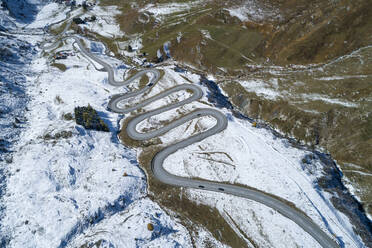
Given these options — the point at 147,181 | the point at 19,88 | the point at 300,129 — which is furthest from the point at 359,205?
the point at 19,88

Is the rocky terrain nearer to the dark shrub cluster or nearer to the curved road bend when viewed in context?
the curved road bend

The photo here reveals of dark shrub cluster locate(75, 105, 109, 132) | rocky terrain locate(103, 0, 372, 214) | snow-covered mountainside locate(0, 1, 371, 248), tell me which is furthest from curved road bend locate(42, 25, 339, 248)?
rocky terrain locate(103, 0, 372, 214)

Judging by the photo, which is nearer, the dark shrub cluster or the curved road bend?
the curved road bend

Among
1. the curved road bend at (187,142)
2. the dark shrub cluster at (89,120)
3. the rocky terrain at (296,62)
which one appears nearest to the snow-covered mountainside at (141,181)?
the curved road bend at (187,142)

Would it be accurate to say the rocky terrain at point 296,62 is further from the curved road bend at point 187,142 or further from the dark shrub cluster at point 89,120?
the dark shrub cluster at point 89,120

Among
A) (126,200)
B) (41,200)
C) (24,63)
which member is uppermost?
(126,200)

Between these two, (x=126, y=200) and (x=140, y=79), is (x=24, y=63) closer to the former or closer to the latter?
(x=140, y=79)
